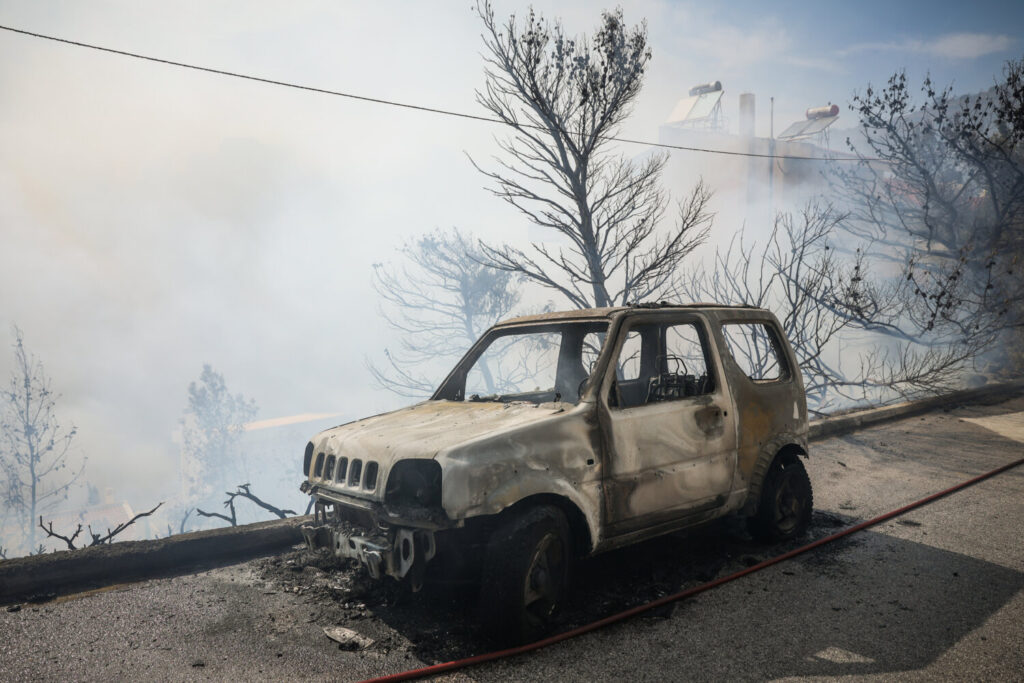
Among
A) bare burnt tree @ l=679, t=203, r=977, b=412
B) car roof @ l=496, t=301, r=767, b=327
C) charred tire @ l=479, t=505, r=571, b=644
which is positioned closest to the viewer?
charred tire @ l=479, t=505, r=571, b=644

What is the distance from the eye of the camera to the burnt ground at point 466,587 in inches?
139

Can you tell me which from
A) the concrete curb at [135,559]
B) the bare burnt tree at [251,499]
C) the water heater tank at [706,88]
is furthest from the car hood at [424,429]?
the water heater tank at [706,88]

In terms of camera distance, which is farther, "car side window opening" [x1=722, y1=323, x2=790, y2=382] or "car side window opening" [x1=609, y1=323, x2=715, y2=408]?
"car side window opening" [x1=722, y1=323, x2=790, y2=382]

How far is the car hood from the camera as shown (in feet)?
11.1

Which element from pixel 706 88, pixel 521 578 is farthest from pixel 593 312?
pixel 706 88

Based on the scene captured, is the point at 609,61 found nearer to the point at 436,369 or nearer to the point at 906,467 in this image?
the point at 906,467

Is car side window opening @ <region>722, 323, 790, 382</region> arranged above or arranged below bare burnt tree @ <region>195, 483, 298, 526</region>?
above

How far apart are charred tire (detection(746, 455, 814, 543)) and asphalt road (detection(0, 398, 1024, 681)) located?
0.62 feet

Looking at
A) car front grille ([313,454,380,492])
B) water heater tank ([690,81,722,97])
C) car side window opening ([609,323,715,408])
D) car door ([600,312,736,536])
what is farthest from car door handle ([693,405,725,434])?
water heater tank ([690,81,722,97])

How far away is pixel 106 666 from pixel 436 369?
975 inches

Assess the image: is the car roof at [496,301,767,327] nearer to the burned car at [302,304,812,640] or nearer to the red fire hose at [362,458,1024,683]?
the burned car at [302,304,812,640]

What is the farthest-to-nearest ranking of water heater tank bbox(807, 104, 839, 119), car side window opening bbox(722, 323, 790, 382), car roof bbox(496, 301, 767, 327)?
water heater tank bbox(807, 104, 839, 119) < car side window opening bbox(722, 323, 790, 382) < car roof bbox(496, 301, 767, 327)

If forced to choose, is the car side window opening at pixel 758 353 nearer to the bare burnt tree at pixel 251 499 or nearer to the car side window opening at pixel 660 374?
the car side window opening at pixel 660 374

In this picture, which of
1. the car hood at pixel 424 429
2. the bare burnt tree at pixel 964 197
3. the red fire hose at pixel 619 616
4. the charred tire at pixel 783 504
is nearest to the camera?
the red fire hose at pixel 619 616
